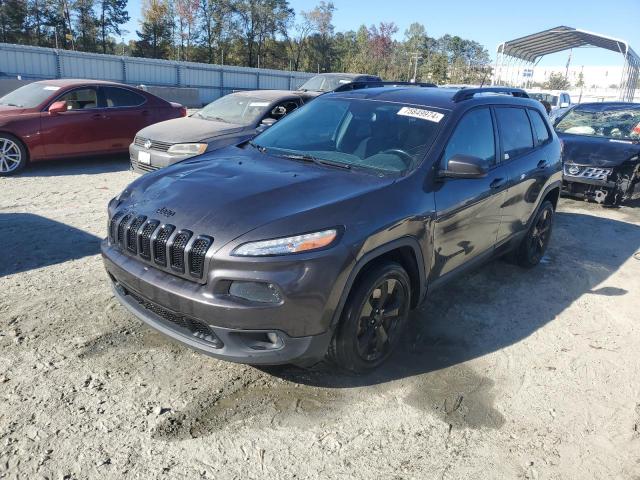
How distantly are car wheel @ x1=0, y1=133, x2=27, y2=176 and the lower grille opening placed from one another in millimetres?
6515

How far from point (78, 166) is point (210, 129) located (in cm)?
287

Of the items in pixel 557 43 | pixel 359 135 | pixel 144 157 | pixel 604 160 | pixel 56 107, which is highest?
pixel 557 43

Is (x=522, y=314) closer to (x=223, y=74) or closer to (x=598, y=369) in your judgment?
(x=598, y=369)

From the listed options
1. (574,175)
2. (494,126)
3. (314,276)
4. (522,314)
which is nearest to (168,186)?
(314,276)

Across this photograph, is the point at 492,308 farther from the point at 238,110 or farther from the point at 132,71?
the point at 132,71

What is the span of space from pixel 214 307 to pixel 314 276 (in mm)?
539

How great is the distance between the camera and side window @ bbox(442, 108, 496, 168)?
3695 mm

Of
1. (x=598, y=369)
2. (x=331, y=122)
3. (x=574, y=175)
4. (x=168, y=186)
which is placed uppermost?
(x=331, y=122)

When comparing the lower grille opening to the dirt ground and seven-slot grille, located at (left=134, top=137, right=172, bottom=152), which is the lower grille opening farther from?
seven-slot grille, located at (left=134, top=137, right=172, bottom=152)

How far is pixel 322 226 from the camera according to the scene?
2766 mm

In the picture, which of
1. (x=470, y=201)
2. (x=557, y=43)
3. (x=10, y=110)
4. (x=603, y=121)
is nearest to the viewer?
(x=470, y=201)

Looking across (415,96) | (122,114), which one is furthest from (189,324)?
(122,114)

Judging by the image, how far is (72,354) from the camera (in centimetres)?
331

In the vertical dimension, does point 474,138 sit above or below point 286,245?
above
